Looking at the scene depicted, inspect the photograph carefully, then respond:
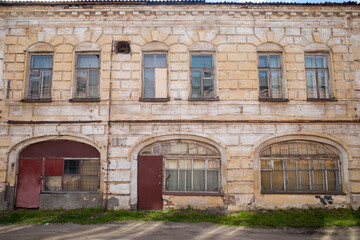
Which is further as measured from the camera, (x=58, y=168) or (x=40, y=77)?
(x=40, y=77)

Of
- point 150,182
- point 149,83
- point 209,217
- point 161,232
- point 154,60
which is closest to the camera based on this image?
point 161,232

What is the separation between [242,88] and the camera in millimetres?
8367

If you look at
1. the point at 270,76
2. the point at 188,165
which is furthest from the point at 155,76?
the point at 270,76

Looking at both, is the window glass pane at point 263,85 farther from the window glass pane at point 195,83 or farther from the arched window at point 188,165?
the arched window at point 188,165

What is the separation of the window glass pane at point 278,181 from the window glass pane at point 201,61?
4338 mm

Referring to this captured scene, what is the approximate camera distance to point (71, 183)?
324 inches

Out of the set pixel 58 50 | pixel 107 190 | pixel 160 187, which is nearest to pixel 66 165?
pixel 107 190

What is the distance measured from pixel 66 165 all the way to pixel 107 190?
169cm

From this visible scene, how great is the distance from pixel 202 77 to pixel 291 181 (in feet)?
15.1

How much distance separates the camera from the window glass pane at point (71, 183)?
8211mm

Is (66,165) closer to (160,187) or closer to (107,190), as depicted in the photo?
(107,190)

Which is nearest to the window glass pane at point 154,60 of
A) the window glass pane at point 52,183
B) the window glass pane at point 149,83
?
the window glass pane at point 149,83

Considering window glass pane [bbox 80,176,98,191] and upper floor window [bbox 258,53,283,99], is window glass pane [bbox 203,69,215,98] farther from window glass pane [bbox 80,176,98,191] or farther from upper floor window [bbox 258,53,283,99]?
window glass pane [bbox 80,176,98,191]

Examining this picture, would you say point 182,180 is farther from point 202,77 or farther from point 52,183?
point 52,183
